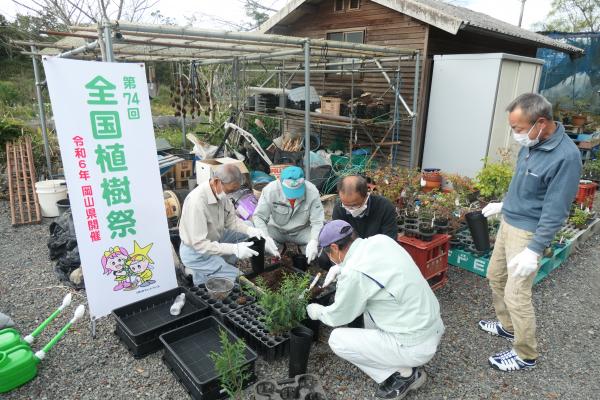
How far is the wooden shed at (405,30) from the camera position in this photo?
22.2 feet

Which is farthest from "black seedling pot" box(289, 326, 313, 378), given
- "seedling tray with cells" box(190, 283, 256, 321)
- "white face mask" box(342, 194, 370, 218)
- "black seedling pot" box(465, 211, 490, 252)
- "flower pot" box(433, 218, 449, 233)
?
"black seedling pot" box(465, 211, 490, 252)

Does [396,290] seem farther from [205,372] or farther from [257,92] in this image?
[257,92]

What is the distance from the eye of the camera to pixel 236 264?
14.4 feet

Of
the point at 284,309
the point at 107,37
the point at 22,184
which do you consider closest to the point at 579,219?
the point at 284,309

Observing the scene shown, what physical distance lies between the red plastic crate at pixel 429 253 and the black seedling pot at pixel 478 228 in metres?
0.27

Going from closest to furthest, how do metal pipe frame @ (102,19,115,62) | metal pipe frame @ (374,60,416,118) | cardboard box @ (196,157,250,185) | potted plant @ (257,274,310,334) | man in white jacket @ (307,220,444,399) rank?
man in white jacket @ (307,220,444,399) → potted plant @ (257,274,310,334) → metal pipe frame @ (102,19,115,62) → cardboard box @ (196,157,250,185) → metal pipe frame @ (374,60,416,118)

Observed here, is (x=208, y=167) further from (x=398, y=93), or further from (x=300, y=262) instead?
(x=398, y=93)

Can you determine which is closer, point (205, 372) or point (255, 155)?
point (205, 372)

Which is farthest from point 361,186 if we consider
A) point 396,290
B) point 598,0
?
point 598,0

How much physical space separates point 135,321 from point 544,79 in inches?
487

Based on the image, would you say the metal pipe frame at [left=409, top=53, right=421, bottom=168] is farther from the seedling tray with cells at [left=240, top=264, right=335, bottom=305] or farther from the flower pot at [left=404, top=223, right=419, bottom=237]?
the seedling tray with cells at [left=240, top=264, right=335, bottom=305]

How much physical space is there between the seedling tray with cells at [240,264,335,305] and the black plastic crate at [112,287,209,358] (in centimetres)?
49

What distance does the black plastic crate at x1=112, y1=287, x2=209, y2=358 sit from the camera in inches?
116

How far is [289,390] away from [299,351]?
0.27 meters
